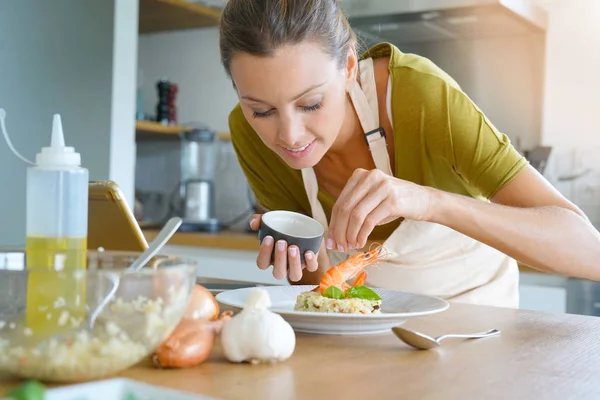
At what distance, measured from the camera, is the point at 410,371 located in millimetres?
823

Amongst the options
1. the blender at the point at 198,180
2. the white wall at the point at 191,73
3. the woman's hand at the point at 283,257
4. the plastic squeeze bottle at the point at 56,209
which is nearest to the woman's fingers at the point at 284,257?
the woman's hand at the point at 283,257

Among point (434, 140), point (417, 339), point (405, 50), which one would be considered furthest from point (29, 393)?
point (405, 50)

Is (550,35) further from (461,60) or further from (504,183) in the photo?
(504,183)

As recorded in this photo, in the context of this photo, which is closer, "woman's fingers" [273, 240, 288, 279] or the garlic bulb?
the garlic bulb

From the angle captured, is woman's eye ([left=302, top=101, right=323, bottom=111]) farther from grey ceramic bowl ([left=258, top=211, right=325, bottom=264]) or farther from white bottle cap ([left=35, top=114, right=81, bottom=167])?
white bottle cap ([left=35, top=114, right=81, bottom=167])

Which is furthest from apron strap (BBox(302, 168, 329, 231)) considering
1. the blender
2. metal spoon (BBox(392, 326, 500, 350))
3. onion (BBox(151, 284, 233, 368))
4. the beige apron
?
the blender

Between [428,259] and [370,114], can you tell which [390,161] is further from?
[428,259]

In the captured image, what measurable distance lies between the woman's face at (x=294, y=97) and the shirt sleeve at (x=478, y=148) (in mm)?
227

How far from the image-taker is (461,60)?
3.25 metres

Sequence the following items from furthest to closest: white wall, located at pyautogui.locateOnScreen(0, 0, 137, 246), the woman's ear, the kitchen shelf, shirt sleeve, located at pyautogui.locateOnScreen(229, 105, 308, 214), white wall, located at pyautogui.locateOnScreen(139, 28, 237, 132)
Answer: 1. white wall, located at pyautogui.locateOnScreen(139, 28, 237, 132)
2. the kitchen shelf
3. white wall, located at pyautogui.locateOnScreen(0, 0, 137, 246)
4. shirt sleeve, located at pyautogui.locateOnScreen(229, 105, 308, 214)
5. the woman's ear

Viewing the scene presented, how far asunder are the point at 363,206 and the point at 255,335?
1.36 ft

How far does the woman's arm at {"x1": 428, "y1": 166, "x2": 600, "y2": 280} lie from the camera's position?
4.37 ft

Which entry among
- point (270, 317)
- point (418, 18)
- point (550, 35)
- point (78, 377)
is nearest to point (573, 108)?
point (550, 35)

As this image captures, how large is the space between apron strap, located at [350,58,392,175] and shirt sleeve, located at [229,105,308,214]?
0.21 m
